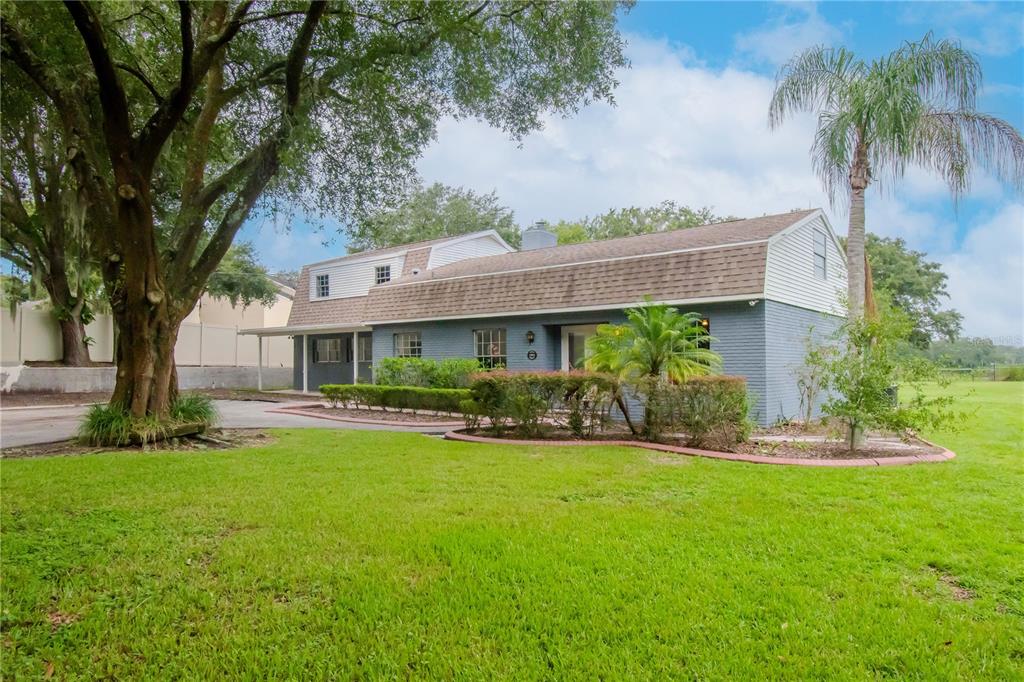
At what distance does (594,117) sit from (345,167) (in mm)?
4734

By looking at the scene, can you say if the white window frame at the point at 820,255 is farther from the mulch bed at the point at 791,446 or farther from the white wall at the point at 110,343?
the white wall at the point at 110,343

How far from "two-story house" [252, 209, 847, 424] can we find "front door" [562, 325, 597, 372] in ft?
0.11

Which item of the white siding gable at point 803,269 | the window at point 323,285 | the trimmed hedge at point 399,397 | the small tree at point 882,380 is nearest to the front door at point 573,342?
the trimmed hedge at point 399,397

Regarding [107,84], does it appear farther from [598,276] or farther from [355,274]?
[355,274]

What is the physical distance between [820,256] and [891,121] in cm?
589

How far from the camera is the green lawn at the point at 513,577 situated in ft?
8.40

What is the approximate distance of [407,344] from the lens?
57.2ft

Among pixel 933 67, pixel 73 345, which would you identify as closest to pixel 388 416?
pixel 933 67

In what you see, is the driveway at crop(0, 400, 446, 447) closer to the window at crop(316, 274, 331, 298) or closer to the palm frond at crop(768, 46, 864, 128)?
the window at crop(316, 274, 331, 298)

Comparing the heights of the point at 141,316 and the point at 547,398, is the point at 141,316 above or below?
above

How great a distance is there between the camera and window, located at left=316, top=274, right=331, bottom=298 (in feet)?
71.8

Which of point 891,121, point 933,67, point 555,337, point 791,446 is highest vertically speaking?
point 933,67

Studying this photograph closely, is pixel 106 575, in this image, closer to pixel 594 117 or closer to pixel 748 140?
pixel 594 117

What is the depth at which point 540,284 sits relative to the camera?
14078 millimetres
